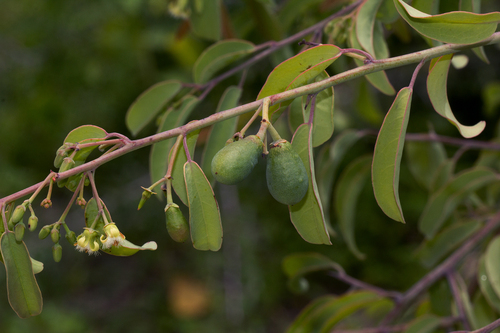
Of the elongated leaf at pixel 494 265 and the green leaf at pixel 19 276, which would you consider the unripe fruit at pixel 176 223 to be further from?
the elongated leaf at pixel 494 265

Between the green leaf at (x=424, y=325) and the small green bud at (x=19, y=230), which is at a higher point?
the small green bud at (x=19, y=230)

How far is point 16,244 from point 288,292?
132 inches

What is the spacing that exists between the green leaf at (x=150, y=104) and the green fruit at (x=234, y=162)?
2.34 feet

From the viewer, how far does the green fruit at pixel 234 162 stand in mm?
763

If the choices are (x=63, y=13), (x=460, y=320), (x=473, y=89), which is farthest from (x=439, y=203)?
(x=63, y=13)

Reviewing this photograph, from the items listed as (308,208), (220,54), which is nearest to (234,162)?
(308,208)

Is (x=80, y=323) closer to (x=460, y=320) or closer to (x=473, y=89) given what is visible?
(x=460, y=320)

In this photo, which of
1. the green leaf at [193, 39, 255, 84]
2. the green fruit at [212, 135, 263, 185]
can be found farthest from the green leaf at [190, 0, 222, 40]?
the green fruit at [212, 135, 263, 185]

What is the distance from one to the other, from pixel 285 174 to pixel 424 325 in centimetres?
108

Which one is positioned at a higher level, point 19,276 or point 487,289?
point 19,276

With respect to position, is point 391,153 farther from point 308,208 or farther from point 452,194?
point 452,194

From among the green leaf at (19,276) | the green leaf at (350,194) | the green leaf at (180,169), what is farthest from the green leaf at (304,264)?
the green leaf at (19,276)

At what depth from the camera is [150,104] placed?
1422mm

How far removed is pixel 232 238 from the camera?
3754 mm
